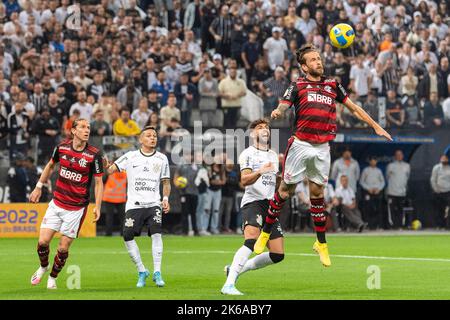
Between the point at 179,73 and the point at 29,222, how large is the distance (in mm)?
6229

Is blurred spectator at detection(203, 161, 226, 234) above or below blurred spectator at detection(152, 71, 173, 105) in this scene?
below

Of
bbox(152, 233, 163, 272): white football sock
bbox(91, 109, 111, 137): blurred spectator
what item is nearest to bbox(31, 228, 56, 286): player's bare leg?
bbox(152, 233, 163, 272): white football sock

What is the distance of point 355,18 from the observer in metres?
36.2

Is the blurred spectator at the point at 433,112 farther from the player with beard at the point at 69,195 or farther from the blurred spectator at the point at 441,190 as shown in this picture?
the player with beard at the point at 69,195

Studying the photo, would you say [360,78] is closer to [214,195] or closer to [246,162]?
[214,195]

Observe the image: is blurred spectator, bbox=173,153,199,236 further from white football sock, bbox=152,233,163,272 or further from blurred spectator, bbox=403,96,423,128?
white football sock, bbox=152,233,163,272

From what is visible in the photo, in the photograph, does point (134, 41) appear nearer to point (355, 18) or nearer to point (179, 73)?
point (179, 73)

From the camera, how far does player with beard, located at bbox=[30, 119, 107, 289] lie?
51.8 ft

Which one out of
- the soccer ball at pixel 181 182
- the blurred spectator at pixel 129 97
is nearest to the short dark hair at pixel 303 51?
the soccer ball at pixel 181 182

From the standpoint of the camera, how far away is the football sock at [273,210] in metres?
14.7

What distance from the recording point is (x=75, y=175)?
15914 mm

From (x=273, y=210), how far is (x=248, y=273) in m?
3.91

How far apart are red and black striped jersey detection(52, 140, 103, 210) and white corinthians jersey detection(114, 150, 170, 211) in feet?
2.50
